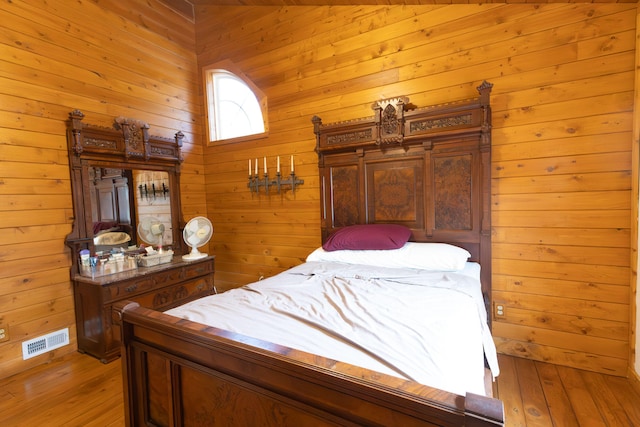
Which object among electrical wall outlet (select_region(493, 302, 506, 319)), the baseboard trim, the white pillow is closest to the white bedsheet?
the white pillow

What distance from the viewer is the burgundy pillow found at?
7.55ft

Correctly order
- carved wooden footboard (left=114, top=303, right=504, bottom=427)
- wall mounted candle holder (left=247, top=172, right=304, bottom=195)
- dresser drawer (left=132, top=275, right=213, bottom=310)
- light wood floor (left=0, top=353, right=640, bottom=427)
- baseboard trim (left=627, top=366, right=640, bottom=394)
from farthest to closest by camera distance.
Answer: wall mounted candle holder (left=247, top=172, right=304, bottom=195), dresser drawer (left=132, top=275, right=213, bottom=310), baseboard trim (left=627, top=366, right=640, bottom=394), light wood floor (left=0, top=353, right=640, bottom=427), carved wooden footboard (left=114, top=303, right=504, bottom=427)

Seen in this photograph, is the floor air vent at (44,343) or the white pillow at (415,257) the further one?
the floor air vent at (44,343)

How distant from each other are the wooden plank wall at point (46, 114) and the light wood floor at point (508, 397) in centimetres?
37

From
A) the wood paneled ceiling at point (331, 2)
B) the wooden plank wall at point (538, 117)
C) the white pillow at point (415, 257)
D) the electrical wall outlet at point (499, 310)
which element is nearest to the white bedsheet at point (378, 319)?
the white pillow at point (415, 257)

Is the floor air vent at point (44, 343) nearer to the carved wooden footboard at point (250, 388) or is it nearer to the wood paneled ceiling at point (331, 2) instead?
the carved wooden footboard at point (250, 388)

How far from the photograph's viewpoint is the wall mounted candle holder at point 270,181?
3.17 m

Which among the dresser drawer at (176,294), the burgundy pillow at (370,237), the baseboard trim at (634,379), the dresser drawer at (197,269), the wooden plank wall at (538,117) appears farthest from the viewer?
the dresser drawer at (197,269)

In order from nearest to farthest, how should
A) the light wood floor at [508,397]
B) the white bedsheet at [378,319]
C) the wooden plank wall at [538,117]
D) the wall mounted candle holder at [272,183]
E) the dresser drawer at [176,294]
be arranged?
the white bedsheet at [378,319]
the light wood floor at [508,397]
the wooden plank wall at [538,117]
the dresser drawer at [176,294]
the wall mounted candle holder at [272,183]

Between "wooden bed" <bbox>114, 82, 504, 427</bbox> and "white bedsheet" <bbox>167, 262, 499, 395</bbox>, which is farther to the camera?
"white bedsheet" <bbox>167, 262, 499, 395</bbox>

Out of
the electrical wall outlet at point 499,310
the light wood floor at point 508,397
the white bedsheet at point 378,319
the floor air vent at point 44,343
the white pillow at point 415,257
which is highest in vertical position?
the white pillow at point 415,257

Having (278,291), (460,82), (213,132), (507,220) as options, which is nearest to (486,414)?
(278,291)

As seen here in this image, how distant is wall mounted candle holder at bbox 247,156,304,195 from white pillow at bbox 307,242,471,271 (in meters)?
1.04

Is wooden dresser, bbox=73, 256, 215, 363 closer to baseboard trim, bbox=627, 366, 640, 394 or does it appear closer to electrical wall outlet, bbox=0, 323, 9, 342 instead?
electrical wall outlet, bbox=0, 323, 9, 342
